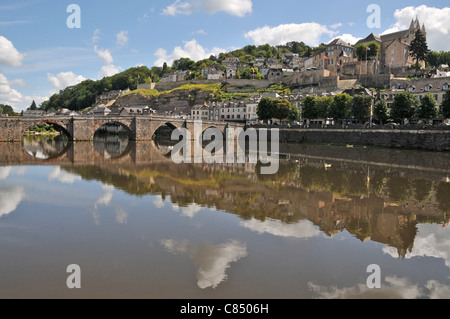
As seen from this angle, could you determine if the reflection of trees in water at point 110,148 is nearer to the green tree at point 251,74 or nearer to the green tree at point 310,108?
the green tree at point 310,108

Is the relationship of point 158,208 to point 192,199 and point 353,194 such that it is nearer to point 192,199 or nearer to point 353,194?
point 192,199

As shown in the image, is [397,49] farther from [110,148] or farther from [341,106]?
[110,148]

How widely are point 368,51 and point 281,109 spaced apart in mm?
43558

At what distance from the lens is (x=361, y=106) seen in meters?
49.9

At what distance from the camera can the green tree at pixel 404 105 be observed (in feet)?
147

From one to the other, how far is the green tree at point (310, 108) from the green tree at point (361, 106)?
23.4 feet

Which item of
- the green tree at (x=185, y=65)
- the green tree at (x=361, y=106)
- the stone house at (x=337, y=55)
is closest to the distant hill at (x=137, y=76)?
the green tree at (x=185, y=65)

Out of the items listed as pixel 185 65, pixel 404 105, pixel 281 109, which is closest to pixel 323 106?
pixel 281 109

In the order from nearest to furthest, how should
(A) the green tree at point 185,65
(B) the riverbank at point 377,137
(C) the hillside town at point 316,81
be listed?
(B) the riverbank at point 377,137, (C) the hillside town at point 316,81, (A) the green tree at point 185,65

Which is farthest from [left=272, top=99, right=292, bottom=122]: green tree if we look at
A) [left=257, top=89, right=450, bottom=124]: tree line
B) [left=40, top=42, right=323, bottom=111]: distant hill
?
[left=40, top=42, right=323, bottom=111]: distant hill

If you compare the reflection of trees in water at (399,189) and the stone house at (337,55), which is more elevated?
the stone house at (337,55)

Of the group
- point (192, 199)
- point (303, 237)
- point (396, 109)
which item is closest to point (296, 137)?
point (396, 109)

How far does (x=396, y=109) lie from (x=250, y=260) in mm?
44501
